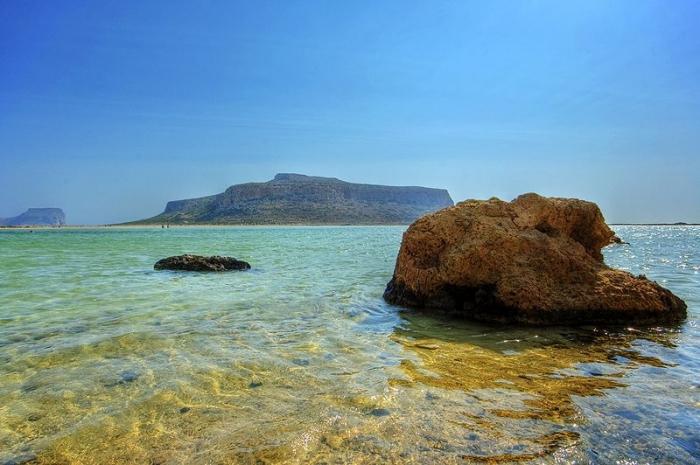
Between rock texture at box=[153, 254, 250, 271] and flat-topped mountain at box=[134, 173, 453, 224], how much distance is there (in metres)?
120

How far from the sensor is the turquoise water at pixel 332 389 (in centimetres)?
290

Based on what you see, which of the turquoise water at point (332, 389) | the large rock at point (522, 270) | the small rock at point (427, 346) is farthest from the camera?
the large rock at point (522, 270)

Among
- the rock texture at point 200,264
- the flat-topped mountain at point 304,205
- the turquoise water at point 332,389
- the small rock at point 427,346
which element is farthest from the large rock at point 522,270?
the flat-topped mountain at point 304,205

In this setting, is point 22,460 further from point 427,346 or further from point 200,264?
point 200,264

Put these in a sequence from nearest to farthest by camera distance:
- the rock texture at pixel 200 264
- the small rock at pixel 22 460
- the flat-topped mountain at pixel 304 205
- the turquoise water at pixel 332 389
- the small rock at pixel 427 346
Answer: the small rock at pixel 22 460 → the turquoise water at pixel 332 389 → the small rock at pixel 427 346 → the rock texture at pixel 200 264 → the flat-topped mountain at pixel 304 205

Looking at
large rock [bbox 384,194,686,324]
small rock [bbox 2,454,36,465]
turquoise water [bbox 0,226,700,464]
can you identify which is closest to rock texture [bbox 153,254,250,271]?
turquoise water [bbox 0,226,700,464]

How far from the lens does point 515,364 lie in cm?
472

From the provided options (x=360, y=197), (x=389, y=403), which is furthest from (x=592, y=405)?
(x=360, y=197)

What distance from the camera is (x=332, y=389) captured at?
397cm

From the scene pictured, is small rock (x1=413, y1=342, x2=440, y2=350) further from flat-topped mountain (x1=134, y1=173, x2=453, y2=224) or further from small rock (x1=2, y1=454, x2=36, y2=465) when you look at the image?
flat-topped mountain (x1=134, y1=173, x2=453, y2=224)

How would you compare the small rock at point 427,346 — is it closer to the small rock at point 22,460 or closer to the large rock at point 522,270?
the large rock at point 522,270

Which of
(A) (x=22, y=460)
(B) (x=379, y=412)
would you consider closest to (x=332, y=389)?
(B) (x=379, y=412)

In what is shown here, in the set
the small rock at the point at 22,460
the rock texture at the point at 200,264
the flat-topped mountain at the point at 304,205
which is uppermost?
the flat-topped mountain at the point at 304,205

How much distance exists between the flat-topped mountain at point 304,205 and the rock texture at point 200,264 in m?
120
